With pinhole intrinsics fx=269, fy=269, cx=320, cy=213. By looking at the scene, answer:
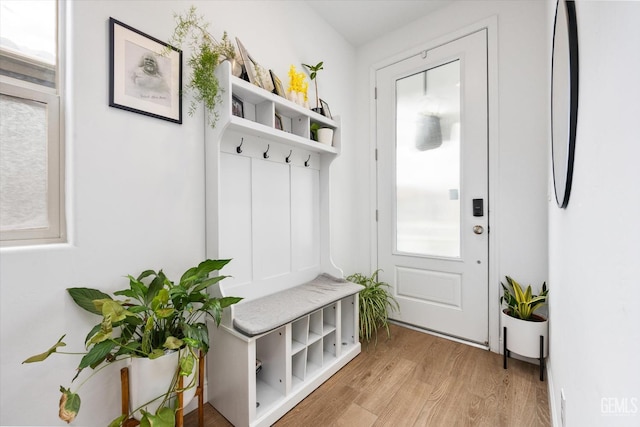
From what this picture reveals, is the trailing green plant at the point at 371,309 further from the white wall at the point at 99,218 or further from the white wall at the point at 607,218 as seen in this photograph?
the white wall at the point at 607,218

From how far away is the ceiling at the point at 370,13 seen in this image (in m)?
2.30

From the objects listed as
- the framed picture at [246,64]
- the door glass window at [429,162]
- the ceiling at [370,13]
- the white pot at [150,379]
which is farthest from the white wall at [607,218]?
the ceiling at [370,13]

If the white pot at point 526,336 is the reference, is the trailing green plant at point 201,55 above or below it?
above

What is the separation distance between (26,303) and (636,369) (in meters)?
1.72

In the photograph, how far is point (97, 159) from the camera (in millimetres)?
1220

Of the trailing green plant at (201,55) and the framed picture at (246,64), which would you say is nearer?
the trailing green plant at (201,55)

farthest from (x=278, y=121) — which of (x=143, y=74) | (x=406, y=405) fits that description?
(x=406, y=405)

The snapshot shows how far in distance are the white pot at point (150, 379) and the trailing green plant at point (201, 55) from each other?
3.87 ft

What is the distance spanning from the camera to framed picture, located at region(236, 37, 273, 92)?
162cm

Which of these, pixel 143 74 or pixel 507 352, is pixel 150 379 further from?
pixel 507 352

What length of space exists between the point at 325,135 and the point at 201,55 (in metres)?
0.97

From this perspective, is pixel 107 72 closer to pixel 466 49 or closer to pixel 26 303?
pixel 26 303

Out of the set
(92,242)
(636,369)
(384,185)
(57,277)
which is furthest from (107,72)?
Result: (384,185)

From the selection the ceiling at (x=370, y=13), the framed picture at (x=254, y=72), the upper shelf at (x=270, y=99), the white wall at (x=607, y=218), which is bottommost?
the white wall at (x=607, y=218)
